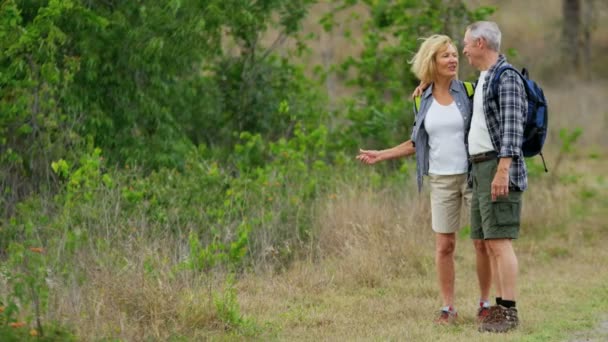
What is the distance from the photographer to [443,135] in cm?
675

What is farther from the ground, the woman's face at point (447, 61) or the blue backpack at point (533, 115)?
the woman's face at point (447, 61)

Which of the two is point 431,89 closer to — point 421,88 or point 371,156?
point 421,88

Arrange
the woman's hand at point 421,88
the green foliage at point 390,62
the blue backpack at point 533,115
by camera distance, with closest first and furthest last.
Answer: the blue backpack at point 533,115, the woman's hand at point 421,88, the green foliage at point 390,62

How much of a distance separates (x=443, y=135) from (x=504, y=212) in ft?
2.19

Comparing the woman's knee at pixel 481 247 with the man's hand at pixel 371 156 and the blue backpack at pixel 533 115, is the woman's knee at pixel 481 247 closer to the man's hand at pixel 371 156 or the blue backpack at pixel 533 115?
the blue backpack at pixel 533 115

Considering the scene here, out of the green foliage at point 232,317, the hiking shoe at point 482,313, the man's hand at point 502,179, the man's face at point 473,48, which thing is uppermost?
the man's face at point 473,48

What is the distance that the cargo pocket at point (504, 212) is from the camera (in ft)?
21.5

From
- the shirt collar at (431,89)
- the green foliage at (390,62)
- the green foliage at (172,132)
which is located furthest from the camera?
the green foliage at (390,62)

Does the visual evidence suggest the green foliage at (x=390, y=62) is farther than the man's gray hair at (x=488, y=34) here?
Yes

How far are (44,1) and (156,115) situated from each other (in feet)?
6.34

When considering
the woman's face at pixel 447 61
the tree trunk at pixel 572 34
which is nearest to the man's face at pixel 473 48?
the woman's face at pixel 447 61

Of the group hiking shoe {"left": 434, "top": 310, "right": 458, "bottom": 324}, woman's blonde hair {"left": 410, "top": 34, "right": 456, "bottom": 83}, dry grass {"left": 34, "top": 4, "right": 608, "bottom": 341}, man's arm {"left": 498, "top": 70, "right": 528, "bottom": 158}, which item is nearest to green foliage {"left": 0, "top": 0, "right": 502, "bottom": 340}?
dry grass {"left": 34, "top": 4, "right": 608, "bottom": 341}

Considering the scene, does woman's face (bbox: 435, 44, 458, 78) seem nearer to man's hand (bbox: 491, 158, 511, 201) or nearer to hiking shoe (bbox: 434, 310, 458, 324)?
man's hand (bbox: 491, 158, 511, 201)

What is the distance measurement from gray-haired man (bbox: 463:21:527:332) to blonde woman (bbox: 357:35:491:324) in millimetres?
121
